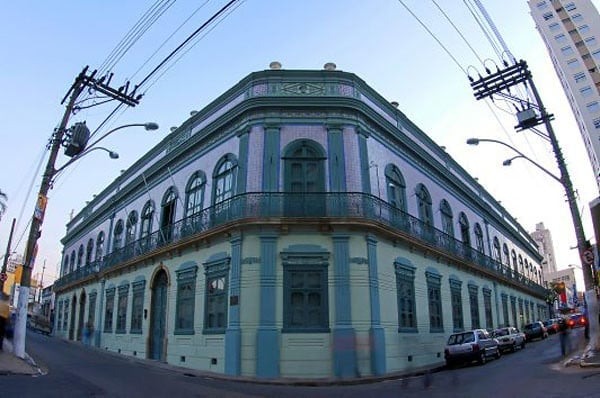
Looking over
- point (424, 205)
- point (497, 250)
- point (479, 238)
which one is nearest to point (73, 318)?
point (424, 205)

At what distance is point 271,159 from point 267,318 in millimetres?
5940

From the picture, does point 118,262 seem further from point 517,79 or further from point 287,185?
point 517,79

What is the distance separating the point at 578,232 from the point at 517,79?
6525mm

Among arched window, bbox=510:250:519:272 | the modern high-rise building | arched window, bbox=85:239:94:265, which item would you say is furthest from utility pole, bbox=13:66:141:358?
the modern high-rise building

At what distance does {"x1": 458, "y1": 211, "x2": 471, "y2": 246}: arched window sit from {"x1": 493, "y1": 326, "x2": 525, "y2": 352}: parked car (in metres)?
5.57

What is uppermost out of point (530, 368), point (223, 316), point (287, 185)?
point (287, 185)

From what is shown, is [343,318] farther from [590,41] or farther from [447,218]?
[590,41]

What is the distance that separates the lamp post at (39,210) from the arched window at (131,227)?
10225 millimetres

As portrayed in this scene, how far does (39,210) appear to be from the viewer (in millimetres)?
16734

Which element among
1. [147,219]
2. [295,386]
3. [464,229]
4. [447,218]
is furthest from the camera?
[464,229]

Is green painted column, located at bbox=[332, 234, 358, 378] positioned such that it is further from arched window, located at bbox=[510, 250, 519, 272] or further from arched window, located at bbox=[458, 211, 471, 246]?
arched window, located at bbox=[510, 250, 519, 272]

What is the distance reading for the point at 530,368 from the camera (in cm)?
1516

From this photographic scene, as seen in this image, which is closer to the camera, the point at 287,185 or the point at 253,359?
the point at 253,359

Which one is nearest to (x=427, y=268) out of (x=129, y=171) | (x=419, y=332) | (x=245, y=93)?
(x=419, y=332)
